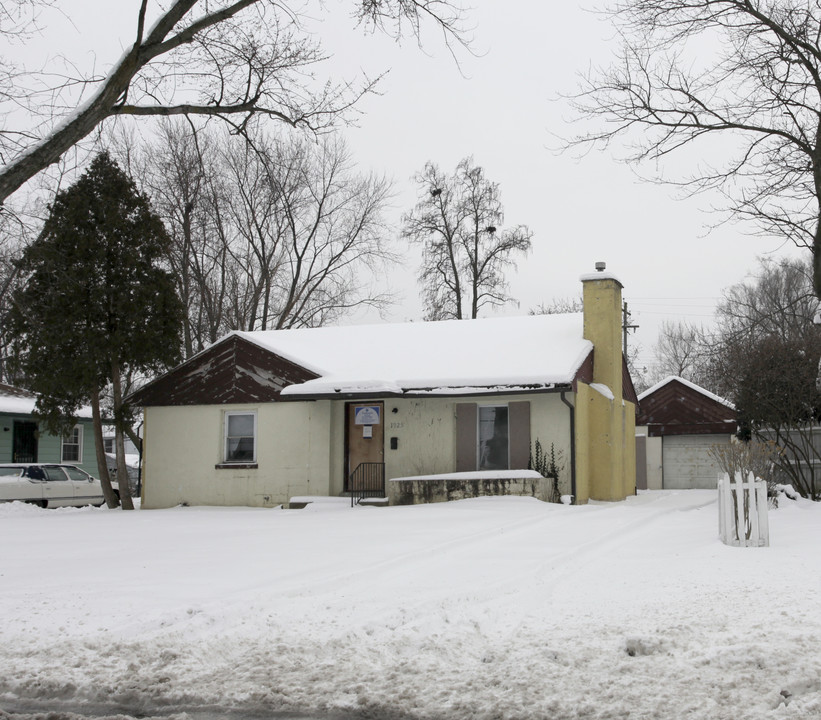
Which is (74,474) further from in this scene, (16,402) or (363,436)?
(363,436)

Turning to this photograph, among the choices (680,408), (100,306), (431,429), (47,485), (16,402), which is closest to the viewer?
(431,429)

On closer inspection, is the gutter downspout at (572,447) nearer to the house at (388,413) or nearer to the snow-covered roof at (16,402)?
the house at (388,413)

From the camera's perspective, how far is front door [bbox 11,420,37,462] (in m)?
29.4

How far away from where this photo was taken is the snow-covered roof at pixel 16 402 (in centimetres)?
2844

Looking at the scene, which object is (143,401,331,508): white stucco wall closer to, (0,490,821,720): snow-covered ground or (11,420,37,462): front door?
(0,490,821,720): snow-covered ground

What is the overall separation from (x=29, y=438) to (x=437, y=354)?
16.7 meters

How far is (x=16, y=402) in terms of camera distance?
29.5m

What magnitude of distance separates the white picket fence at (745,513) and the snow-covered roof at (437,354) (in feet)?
24.0

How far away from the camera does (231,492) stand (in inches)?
816

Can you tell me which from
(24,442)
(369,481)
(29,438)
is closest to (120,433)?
(369,481)

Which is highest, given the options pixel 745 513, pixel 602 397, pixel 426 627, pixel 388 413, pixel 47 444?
pixel 602 397

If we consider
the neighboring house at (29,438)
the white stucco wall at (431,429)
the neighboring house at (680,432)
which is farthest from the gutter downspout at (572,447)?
the neighboring house at (29,438)

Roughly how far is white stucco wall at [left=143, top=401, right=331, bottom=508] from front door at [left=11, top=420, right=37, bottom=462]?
10.2 m

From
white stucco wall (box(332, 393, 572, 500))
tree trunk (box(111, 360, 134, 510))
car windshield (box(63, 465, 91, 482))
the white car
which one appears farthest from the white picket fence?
car windshield (box(63, 465, 91, 482))
